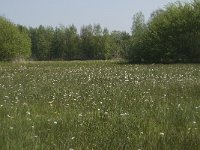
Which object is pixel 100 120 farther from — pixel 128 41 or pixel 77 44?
pixel 77 44

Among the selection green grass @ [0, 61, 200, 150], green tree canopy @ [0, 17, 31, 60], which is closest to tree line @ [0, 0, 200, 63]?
green tree canopy @ [0, 17, 31, 60]

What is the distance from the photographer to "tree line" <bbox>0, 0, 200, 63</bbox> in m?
47.2

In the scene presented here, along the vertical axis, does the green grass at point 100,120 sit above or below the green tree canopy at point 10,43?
below

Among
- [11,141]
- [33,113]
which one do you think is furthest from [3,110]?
[11,141]

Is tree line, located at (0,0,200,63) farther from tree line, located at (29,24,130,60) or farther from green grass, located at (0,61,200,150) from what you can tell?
green grass, located at (0,61,200,150)

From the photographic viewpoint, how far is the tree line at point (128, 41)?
4722 centimetres

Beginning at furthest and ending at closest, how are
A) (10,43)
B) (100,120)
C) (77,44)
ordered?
(77,44) → (10,43) → (100,120)

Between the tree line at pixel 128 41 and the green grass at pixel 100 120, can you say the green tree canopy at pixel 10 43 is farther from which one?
the green grass at pixel 100 120

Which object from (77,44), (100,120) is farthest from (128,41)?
(77,44)

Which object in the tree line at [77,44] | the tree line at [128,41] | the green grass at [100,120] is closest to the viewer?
the green grass at [100,120]

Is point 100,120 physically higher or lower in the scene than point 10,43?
lower

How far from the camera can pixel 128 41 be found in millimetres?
57469

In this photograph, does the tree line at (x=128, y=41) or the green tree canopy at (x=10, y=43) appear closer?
the tree line at (x=128, y=41)

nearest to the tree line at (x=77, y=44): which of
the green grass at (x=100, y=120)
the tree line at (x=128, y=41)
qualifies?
the tree line at (x=128, y=41)
